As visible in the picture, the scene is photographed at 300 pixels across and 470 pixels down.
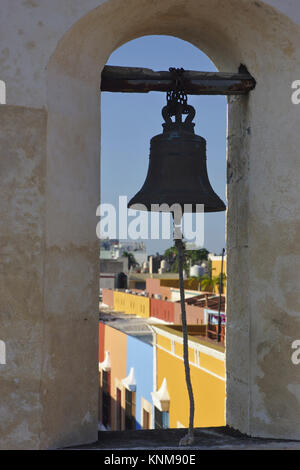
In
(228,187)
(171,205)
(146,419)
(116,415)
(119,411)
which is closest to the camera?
(171,205)

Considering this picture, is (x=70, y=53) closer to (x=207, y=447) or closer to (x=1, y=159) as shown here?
(x=1, y=159)

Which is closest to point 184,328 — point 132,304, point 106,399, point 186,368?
point 186,368

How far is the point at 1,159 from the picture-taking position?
2.48 m

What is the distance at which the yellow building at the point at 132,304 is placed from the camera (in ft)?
81.4

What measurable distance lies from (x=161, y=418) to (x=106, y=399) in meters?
5.97

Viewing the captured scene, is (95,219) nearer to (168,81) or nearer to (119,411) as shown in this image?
(168,81)

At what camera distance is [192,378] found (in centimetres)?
1218

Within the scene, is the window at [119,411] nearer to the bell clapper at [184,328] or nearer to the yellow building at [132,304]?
the yellow building at [132,304]

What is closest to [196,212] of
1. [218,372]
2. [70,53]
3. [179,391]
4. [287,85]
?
[287,85]

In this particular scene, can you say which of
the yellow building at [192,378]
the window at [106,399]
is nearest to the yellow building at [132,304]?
the window at [106,399]

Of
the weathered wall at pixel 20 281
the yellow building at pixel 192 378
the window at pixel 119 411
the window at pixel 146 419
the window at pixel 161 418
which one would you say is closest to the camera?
the weathered wall at pixel 20 281

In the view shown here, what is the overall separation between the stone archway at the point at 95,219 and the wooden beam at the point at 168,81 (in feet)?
0.28

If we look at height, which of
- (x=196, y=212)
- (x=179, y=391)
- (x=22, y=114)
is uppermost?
(x=22, y=114)
